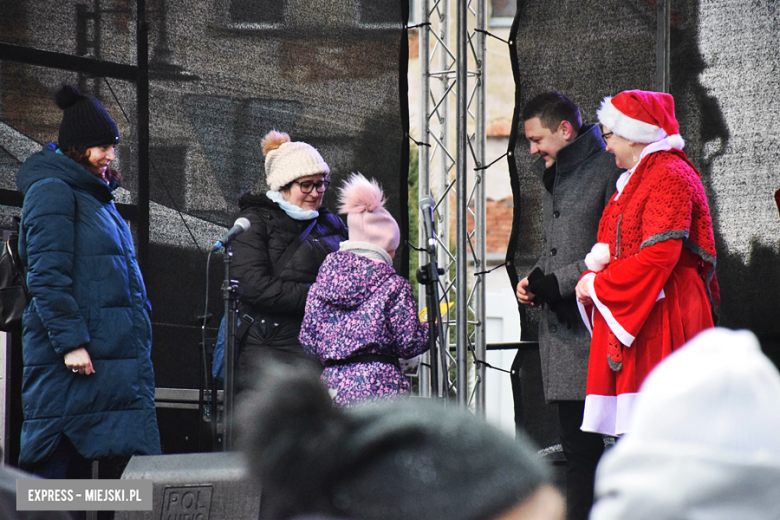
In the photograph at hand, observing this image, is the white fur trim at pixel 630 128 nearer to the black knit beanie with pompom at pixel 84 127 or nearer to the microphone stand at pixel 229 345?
the microphone stand at pixel 229 345

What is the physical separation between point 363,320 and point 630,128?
1101mm

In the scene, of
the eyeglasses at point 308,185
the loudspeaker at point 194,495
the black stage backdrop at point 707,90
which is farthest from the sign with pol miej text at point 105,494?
the black stage backdrop at point 707,90

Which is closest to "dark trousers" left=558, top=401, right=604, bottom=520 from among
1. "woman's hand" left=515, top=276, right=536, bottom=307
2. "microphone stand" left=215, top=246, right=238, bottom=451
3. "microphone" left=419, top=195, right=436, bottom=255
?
"woman's hand" left=515, top=276, right=536, bottom=307

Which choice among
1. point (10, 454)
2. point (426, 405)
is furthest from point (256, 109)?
point (426, 405)

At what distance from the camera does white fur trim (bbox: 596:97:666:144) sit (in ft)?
8.66

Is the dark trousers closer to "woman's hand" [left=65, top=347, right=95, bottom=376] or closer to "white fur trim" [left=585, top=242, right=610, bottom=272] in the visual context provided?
"white fur trim" [left=585, top=242, right=610, bottom=272]

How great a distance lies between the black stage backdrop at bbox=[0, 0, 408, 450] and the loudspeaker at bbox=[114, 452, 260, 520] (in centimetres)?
109

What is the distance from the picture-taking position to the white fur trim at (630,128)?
264cm

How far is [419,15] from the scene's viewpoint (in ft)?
11.7

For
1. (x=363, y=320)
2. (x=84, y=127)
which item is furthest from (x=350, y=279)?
(x=84, y=127)

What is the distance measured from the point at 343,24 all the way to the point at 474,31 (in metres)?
0.62

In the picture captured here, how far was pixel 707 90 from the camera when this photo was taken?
11.1 feet

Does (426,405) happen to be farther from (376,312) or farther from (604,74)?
(604,74)

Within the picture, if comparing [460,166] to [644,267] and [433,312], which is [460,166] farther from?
[644,267]
